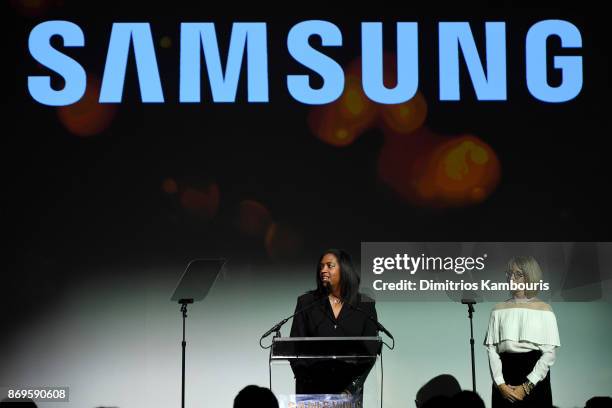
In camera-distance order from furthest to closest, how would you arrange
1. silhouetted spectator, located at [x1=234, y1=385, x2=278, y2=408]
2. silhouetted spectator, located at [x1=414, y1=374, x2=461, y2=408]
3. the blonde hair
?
silhouetted spectator, located at [x1=414, y1=374, x2=461, y2=408] → the blonde hair → silhouetted spectator, located at [x1=234, y1=385, x2=278, y2=408]

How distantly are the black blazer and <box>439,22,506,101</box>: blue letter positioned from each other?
2290 mm

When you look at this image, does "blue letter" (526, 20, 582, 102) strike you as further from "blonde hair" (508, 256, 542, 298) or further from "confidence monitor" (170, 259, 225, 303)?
"confidence monitor" (170, 259, 225, 303)

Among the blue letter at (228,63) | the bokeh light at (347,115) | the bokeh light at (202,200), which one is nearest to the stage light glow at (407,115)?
the bokeh light at (347,115)

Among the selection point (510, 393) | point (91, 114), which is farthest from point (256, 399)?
point (91, 114)

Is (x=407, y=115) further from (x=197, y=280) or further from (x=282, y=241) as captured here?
(x=197, y=280)

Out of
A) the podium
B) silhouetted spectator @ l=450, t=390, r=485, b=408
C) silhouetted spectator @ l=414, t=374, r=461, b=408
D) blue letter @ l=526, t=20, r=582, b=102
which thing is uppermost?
blue letter @ l=526, t=20, r=582, b=102

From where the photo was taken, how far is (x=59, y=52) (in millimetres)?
7348

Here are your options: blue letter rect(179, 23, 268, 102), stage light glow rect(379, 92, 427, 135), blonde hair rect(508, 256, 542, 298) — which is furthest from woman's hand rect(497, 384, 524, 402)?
blue letter rect(179, 23, 268, 102)

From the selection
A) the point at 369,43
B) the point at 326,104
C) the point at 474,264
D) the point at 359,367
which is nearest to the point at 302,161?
the point at 326,104

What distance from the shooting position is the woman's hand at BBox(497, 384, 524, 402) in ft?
18.3

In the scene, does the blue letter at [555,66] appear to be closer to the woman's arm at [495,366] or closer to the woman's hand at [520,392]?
the woman's arm at [495,366]

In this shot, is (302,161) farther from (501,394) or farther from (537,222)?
(501,394)

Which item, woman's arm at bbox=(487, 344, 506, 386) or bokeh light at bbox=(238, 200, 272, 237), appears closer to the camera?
woman's arm at bbox=(487, 344, 506, 386)

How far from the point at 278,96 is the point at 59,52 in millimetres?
1841
